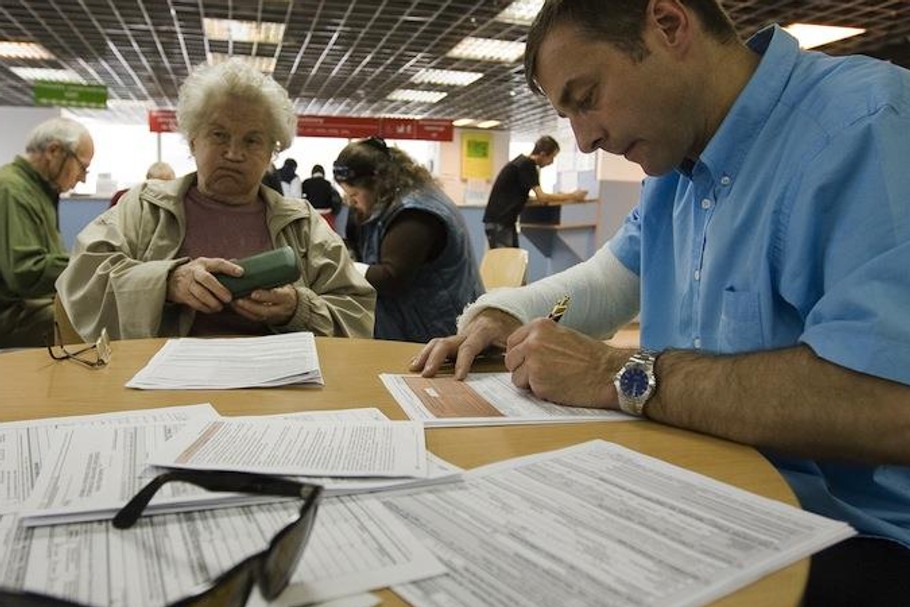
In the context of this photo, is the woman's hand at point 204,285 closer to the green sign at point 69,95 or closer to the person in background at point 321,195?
the person in background at point 321,195

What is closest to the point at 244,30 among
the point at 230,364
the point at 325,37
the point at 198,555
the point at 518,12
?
the point at 325,37

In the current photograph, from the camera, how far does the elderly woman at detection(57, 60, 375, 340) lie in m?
1.57

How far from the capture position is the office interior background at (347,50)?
282 inches

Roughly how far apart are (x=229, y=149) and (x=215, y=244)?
0.26m

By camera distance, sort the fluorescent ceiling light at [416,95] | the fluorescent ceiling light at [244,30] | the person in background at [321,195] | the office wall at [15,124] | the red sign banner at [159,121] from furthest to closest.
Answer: the office wall at [15,124] < the fluorescent ceiling light at [416,95] < the red sign banner at [159,121] < the fluorescent ceiling light at [244,30] < the person in background at [321,195]

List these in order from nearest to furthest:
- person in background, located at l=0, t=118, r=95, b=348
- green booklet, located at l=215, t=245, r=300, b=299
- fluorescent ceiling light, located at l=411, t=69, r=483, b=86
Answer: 1. green booklet, located at l=215, t=245, r=300, b=299
2. person in background, located at l=0, t=118, r=95, b=348
3. fluorescent ceiling light, located at l=411, t=69, r=483, b=86

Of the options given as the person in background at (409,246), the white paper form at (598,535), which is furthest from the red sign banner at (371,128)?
the white paper form at (598,535)

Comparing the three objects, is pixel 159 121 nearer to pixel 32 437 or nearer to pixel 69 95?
pixel 69 95

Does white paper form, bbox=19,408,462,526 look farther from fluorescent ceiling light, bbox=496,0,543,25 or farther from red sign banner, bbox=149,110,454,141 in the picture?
red sign banner, bbox=149,110,454,141

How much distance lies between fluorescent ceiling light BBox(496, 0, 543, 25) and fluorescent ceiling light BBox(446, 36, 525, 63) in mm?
804

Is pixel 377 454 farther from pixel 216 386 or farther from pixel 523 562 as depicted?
pixel 216 386

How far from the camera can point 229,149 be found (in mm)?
1900

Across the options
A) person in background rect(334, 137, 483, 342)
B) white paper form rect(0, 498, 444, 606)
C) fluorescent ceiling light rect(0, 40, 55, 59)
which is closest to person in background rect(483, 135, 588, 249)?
person in background rect(334, 137, 483, 342)

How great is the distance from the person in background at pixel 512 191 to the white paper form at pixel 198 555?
5.64m
